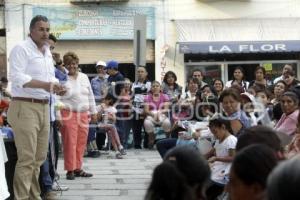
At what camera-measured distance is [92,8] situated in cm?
1955

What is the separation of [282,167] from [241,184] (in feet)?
2.36

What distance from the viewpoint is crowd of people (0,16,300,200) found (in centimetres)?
275

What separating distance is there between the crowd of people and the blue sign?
692 centimetres

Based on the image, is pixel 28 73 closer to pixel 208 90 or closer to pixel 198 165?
pixel 198 165

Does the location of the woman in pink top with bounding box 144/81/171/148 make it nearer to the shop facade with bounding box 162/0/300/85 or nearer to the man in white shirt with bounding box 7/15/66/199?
the man in white shirt with bounding box 7/15/66/199

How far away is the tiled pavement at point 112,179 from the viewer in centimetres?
736

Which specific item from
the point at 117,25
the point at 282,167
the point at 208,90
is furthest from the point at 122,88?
the point at 282,167

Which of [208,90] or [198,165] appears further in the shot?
[208,90]

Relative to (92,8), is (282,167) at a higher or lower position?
lower

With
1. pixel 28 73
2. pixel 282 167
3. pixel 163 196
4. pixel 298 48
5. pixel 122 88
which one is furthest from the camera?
pixel 298 48

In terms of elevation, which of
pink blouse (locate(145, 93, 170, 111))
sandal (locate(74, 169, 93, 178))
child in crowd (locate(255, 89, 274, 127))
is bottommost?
sandal (locate(74, 169, 93, 178))

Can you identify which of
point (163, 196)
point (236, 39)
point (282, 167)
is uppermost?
point (236, 39)

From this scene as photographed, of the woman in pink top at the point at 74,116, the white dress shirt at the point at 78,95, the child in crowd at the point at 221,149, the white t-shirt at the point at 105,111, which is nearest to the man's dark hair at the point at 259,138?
the child in crowd at the point at 221,149

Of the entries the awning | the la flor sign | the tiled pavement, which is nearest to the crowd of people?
the tiled pavement
